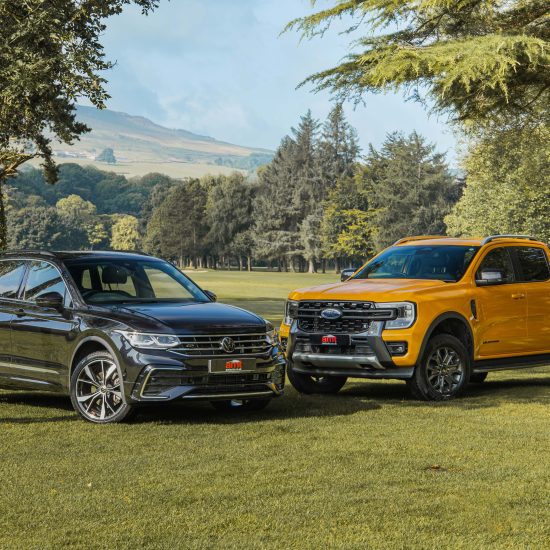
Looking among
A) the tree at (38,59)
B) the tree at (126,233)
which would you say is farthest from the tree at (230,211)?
the tree at (38,59)

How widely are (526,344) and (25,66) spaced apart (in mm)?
8078

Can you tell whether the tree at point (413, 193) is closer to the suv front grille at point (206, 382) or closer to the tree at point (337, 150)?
the tree at point (337, 150)

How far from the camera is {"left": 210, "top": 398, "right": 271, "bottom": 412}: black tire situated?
11.9 metres

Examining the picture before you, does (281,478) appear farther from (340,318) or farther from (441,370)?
(441,370)

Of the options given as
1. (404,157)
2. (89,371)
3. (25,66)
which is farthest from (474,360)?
(404,157)

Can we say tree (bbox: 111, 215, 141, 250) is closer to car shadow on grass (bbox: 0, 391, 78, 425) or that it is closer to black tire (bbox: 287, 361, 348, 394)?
black tire (bbox: 287, 361, 348, 394)

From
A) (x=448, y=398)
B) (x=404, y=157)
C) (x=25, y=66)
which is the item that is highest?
(x=404, y=157)

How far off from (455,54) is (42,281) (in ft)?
26.7

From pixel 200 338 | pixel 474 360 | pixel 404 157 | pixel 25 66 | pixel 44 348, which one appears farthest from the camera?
pixel 404 157

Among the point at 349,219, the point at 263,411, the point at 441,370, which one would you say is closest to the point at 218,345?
the point at 263,411

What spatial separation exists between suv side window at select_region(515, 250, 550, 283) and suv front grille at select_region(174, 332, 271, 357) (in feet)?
15.9

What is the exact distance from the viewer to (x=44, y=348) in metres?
11.5

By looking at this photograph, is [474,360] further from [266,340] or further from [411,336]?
[266,340]

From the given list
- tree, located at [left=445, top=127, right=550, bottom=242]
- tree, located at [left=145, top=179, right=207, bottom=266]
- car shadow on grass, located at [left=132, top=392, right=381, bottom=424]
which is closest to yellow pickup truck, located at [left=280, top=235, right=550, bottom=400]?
car shadow on grass, located at [left=132, top=392, right=381, bottom=424]
